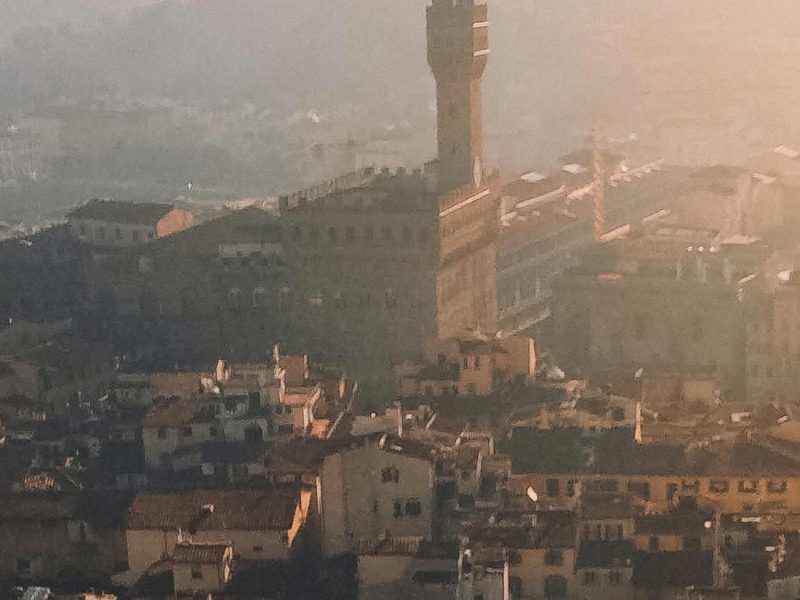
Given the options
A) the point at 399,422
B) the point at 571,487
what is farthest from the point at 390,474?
the point at 571,487

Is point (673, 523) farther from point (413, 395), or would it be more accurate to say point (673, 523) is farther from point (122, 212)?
point (122, 212)

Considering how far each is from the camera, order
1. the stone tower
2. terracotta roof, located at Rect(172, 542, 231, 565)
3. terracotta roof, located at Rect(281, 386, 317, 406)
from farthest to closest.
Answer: the stone tower → terracotta roof, located at Rect(281, 386, 317, 406) → terracotta roof, located at Rect(172, 542, 231, 565)

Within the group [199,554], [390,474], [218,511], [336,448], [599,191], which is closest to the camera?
[199,554]

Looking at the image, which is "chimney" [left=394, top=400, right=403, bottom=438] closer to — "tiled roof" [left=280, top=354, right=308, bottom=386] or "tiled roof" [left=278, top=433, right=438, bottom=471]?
"tiled roof" [left=278, top=433, right=438, bottom=471]

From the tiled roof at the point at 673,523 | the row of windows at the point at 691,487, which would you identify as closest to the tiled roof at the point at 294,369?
the row of windows at the point at 691,487

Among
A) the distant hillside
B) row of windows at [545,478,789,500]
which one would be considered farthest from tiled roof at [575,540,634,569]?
the distant hillside

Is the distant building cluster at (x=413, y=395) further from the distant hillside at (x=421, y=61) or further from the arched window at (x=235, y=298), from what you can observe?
the distant hillside at (x=421, y=61)
